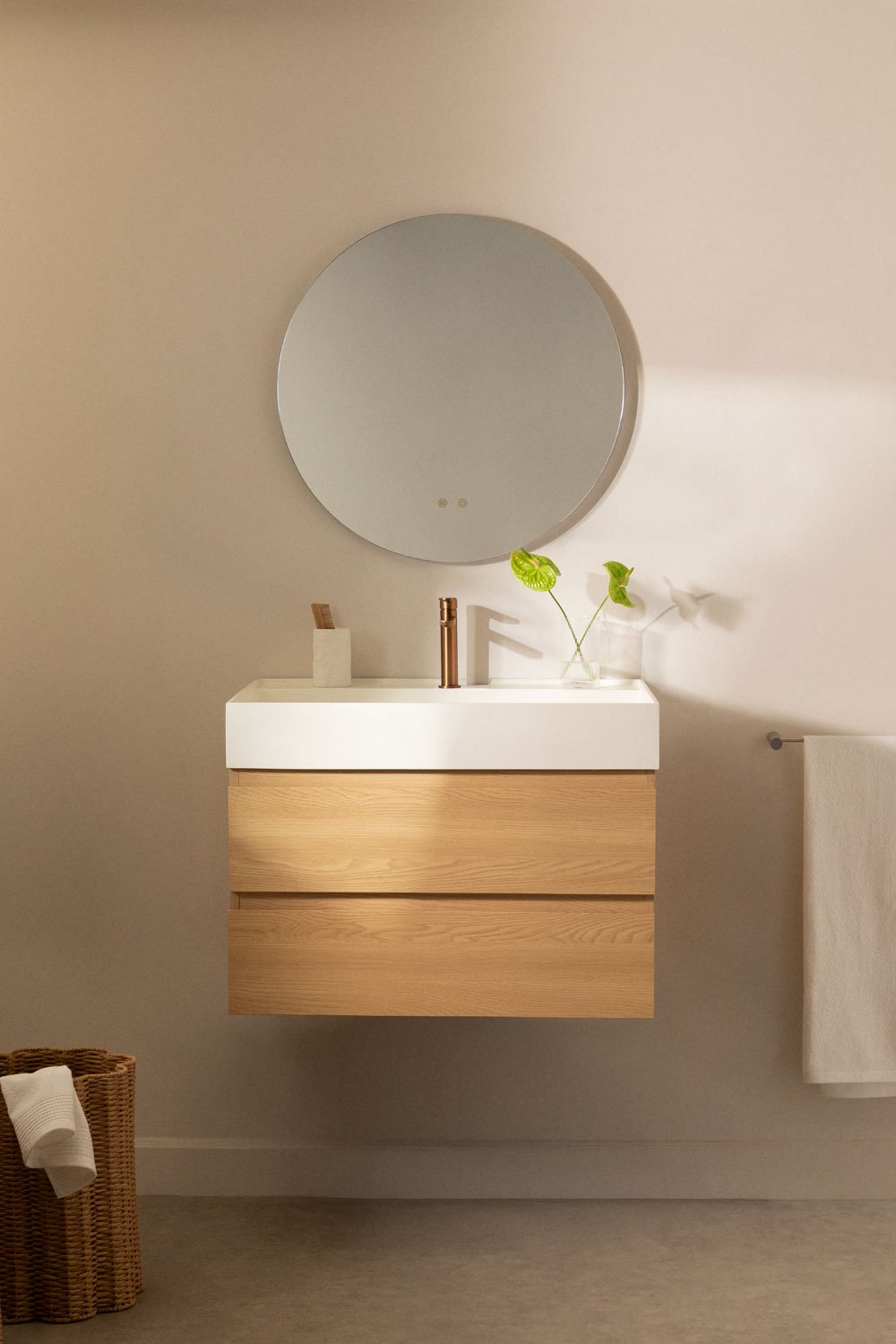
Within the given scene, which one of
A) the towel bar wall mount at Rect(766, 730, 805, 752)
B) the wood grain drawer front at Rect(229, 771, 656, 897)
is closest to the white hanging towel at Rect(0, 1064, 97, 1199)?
the wood grain drawer front at Rect(229, 771, 656, 897)

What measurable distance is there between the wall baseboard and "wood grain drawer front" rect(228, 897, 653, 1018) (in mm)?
542

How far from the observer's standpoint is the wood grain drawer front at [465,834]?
2.02 metres

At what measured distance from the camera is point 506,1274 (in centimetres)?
211

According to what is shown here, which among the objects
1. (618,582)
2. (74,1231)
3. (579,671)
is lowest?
(74,1231)

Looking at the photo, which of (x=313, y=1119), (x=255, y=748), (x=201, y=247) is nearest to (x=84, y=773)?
(x=255, y=748)

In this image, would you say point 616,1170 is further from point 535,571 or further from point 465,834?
point 535,571

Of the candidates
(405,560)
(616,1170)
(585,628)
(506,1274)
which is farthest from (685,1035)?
(405,560)

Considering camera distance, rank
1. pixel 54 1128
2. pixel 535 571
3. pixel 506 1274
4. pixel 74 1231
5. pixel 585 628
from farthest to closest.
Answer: pixel 585 628 → pixel 535 571 → pixel 506 1274 → pixel 74 1231 → pixel 54 1128

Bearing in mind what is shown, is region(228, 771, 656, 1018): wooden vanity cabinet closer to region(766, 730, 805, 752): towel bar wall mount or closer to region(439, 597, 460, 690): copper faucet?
region(439, 597, 460, 690): copper faucet

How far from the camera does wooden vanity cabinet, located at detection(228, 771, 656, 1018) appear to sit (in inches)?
79.6

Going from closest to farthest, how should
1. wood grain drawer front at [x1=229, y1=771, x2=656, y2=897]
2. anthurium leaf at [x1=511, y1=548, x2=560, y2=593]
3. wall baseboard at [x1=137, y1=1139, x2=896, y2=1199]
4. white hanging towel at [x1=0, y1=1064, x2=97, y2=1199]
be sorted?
1. white hanging towel at [x1=0, y1=1064, x2=97, y2=1199]
2. wood grain drawer front at [x1=229, y1=771, x2=656, y2=897]
3. anthurium leaf at [x1=511, y1=548, x2=560, y2=593]
4. wall baseboard at [x1=137, y1=1139, x2=896, y2=1199]

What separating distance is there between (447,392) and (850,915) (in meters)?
1.22

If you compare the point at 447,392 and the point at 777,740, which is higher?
the point at 447,392

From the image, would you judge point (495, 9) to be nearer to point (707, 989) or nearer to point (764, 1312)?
point (707, 989)
